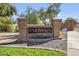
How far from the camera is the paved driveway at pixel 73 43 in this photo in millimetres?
8195

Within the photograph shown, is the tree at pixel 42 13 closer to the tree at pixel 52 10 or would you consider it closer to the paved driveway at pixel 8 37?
the tree at pixel 52 10

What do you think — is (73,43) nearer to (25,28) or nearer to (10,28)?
(25,28)

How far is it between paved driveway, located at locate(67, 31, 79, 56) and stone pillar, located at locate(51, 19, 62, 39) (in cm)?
32

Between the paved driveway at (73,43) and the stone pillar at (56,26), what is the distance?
0.32 m

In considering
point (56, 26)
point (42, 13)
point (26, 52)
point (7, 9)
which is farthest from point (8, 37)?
point (56, 26)

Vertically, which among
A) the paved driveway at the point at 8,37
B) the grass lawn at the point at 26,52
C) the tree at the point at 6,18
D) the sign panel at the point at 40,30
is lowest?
the grass lawn at the point at 26,52

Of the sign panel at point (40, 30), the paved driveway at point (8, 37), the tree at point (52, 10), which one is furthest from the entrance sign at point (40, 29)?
the paved driveway at point (8, 37)

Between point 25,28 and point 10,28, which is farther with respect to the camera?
point 25,28

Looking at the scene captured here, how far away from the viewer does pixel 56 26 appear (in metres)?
8.59

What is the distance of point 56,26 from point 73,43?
0.64m

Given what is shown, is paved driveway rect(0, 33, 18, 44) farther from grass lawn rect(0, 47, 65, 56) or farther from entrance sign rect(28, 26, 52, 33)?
entrance sign rect(28, 26, 52, 33)

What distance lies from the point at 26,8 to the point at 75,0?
1177 mm

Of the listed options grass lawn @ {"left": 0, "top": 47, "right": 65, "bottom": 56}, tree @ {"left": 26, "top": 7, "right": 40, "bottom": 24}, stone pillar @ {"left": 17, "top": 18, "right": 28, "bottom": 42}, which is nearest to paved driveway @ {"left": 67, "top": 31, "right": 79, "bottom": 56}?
grass lawn @ {"left": 0, "top": 47, "right": 65, "bottom": 56}

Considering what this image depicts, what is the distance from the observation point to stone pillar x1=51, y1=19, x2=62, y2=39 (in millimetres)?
8484
